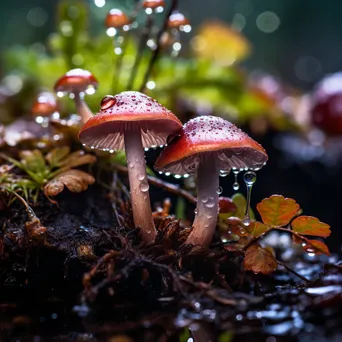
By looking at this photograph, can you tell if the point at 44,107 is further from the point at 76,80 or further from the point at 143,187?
the point at 143,187

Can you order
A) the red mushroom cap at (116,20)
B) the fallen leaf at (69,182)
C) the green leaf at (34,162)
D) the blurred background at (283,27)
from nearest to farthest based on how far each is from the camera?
the fallen leaf at (69,182)
the green leaf at (34,162)
the red mushroom cap at (116,20)
the blurred background at (283,27)

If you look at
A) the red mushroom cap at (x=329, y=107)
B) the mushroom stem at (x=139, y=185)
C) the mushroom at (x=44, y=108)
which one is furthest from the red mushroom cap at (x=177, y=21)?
the red mushroom cap at (x=329, y=107)

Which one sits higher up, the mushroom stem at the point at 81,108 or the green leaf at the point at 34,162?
the mushroom stem at the point at 81,108

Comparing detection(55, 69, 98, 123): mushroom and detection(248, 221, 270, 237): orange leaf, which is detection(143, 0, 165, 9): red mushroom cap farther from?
detection(248, 221, 270, 237): orange leaf

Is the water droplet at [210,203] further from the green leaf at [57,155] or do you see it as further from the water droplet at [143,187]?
the green leaf at [57,155]

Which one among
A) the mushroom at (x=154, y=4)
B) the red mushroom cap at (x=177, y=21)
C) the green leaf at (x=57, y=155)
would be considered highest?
the mushroom at (x=154, y=4)

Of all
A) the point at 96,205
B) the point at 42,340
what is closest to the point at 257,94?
the point at 96,205
